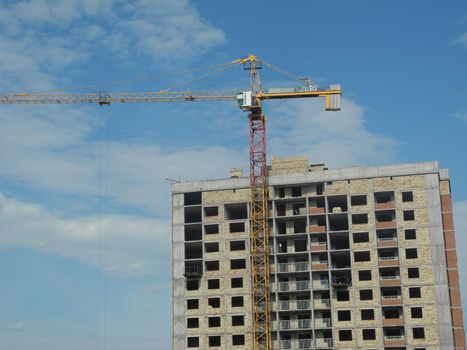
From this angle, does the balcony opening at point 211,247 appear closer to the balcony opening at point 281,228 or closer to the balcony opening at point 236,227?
Answer: the balcony opening at point 236,227

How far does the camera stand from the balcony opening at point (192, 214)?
13600cm

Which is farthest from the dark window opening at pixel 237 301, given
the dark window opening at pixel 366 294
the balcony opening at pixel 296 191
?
the dark window opening at pixel 366 294

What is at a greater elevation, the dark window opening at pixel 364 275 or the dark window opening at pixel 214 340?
the dark window opening at pixel 364 275

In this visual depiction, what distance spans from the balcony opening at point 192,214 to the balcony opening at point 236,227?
6.25 meters

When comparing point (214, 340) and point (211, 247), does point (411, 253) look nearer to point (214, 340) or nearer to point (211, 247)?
point (211, 247)

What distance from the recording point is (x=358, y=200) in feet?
421

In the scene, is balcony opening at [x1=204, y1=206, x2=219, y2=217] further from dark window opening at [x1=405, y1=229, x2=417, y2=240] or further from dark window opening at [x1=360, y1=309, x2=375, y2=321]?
dark window opening at [x1=405, y1=229, x2=417, y2=240]

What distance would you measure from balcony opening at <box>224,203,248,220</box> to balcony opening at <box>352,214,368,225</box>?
17.9 m

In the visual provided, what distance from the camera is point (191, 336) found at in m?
129

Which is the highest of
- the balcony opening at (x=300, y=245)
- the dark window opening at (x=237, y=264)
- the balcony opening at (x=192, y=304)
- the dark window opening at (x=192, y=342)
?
the balcony opening at (x=300, y=245)

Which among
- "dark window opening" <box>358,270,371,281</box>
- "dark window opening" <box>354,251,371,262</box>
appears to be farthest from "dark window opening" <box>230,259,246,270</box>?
"dark window opening" <box>358,270,371,281</box>

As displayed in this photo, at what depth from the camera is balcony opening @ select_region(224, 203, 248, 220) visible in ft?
440

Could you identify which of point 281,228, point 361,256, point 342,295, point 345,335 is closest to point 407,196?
point 361,256

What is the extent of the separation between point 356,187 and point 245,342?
29371 mm
